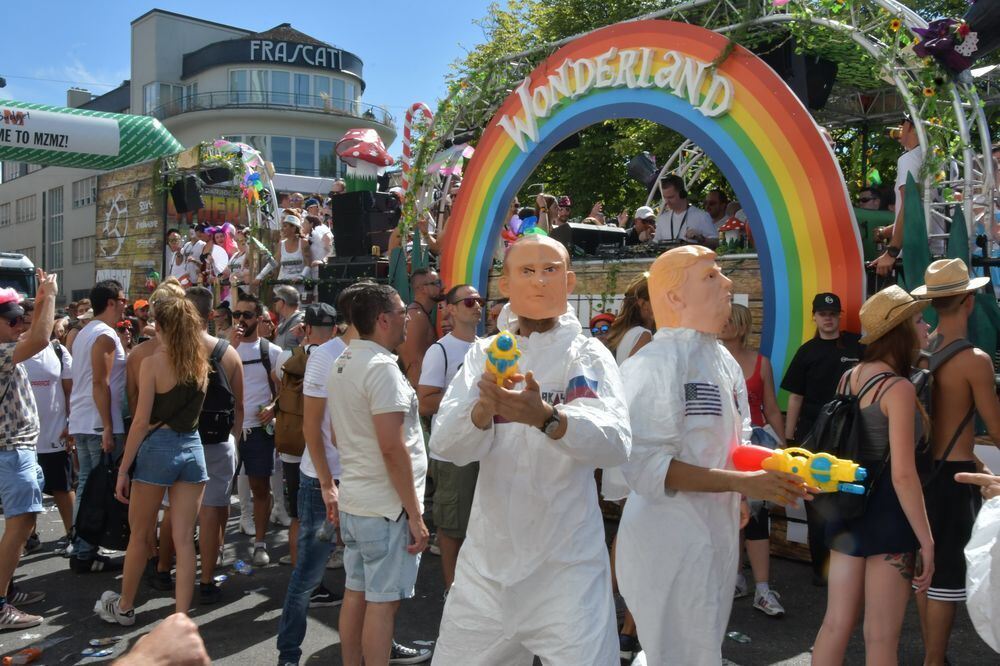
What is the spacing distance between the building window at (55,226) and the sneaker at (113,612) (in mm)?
35626

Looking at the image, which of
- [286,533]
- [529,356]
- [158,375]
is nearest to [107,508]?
[158,375]

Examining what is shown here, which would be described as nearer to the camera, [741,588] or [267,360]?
[741,588]

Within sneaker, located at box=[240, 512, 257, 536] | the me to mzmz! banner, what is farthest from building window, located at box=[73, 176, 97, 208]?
sneaker, located at box=[240, 512, 257, 536]

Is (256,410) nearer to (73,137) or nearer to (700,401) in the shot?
(700,401)

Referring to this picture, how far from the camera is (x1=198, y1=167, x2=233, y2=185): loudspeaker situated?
15.9 metres

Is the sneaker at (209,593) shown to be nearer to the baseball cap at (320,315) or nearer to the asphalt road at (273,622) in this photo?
the asphalt road at (273,622)

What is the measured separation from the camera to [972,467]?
3.72m

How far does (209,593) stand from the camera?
5.32 meters

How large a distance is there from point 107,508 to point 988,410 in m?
4.89

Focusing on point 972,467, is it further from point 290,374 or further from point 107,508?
point 107,508

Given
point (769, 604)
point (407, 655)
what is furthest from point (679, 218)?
point (407, 655)

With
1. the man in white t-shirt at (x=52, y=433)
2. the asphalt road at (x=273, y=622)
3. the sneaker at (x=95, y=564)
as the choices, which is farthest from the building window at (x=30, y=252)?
the asphalt road at (x=273, y=622)

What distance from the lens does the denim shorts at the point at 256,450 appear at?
6023 millimetres

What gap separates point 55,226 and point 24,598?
36.1m
